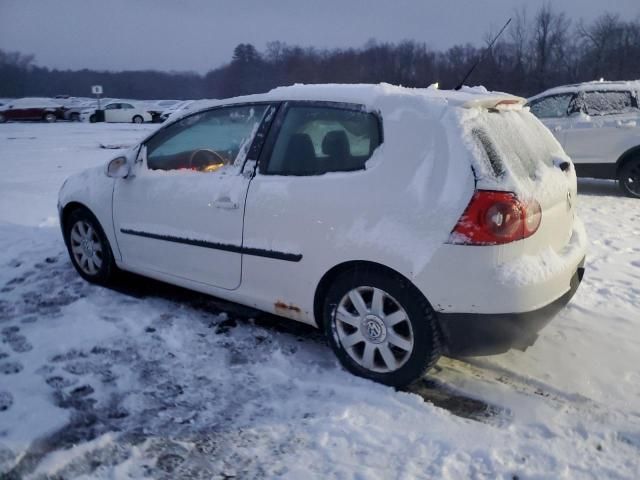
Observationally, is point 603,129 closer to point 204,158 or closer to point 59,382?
point 204,158

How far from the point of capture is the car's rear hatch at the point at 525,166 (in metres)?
2.62

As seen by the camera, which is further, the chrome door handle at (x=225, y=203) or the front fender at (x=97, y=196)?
the front fender at (x=97, y=196)

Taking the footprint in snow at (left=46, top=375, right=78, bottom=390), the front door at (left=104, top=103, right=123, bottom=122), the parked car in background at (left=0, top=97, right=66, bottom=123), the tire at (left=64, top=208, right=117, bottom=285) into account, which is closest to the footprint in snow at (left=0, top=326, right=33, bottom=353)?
the footprint in snow at (left=46, top=375, right=78, bottom=390)

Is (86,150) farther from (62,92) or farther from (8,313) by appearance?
(62,92)

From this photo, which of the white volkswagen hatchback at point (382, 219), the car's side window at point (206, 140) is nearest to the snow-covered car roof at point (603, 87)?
the white volkswagen hatchback at point (382, 219)

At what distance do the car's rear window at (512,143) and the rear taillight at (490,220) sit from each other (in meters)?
0.13

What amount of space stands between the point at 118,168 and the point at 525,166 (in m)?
2.85

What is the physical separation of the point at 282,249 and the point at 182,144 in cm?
133

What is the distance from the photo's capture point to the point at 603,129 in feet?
26.7

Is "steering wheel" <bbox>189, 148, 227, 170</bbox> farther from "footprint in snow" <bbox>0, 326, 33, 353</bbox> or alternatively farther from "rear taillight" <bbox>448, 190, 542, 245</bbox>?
"rear taillight" <bbox>448, 190, 542, 245</bbox>

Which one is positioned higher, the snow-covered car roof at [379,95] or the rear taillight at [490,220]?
the snow-covered car roof at [379,95]

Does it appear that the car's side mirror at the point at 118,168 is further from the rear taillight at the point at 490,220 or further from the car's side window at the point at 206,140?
the rear taillight at the point at 490,220

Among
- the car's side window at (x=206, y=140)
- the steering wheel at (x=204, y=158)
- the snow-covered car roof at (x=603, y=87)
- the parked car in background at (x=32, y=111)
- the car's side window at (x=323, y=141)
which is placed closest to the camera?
the car's side window at (x=323, y=141)

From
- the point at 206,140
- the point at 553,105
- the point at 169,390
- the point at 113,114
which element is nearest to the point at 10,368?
the point at 169,390
